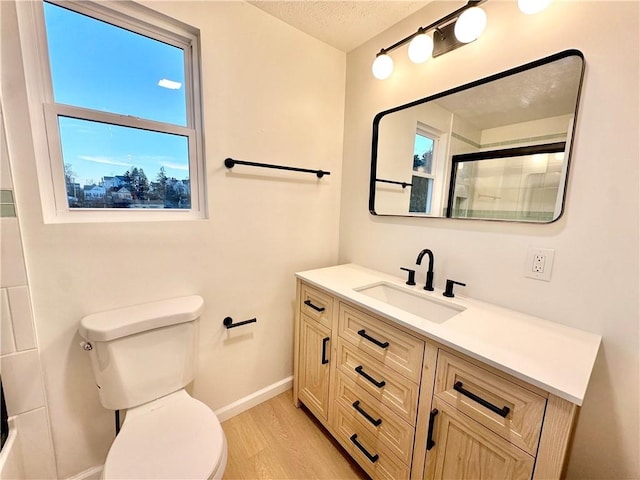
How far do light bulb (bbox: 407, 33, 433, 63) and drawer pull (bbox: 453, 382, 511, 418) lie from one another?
1428mm

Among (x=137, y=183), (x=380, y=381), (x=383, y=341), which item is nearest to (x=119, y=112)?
(x=137, y=183)

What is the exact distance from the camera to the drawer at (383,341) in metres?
1.01

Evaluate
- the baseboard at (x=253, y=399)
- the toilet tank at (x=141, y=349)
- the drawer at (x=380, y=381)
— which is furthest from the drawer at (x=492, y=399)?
the baseboard at (x=253, y=399)

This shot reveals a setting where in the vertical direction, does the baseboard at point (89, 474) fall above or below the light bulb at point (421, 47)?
below

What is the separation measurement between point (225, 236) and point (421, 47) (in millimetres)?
1361

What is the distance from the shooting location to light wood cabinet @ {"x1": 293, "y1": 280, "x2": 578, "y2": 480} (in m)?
0.75

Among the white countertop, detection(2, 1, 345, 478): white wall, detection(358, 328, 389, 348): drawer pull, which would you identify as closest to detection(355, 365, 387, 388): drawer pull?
detection(358, 328, 389, 348): drawer pull

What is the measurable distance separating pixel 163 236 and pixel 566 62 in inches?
71.2

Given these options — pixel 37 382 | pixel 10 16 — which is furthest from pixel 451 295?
pixel 10 16

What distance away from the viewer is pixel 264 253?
5.35 feet

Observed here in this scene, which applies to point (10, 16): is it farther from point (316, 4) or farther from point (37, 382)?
point (37, 382)

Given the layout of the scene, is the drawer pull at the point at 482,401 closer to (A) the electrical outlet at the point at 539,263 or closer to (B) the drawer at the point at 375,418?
(B) the drawer at the point at 375,418

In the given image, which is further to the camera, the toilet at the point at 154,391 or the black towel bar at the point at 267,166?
the black towel bar at the point at 267,166

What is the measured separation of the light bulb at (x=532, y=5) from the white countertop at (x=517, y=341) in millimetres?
1158
